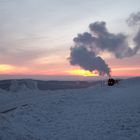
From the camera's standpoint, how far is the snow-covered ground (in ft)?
71.6

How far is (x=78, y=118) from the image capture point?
2655 centimetres

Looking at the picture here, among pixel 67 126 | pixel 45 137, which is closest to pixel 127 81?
pixel 67 126

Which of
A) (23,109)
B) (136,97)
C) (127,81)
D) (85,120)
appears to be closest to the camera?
(85,120)

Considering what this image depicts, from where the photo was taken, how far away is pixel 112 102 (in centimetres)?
3017

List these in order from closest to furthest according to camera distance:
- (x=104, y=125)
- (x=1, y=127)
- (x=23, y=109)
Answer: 1. (x=1, y=127)
2. (x=104, y=125)
3. (x=23, y=109)

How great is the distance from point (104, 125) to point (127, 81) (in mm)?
20287

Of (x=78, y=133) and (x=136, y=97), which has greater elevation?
(x=136, y=97)

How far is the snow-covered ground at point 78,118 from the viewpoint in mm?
21812

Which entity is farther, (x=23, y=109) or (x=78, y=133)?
(x=23, y=109)

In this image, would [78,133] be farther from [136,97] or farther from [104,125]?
[136,97]

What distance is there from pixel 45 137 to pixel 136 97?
1138 cm

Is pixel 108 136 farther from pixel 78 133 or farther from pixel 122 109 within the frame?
pixel 122 109

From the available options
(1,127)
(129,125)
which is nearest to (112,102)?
(129,125)

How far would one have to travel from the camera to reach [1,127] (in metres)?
19.6
